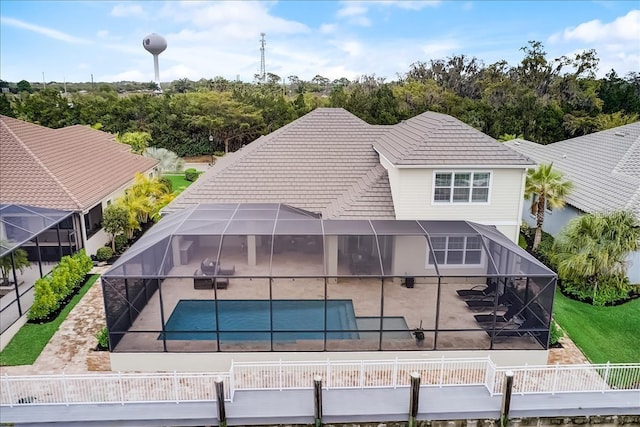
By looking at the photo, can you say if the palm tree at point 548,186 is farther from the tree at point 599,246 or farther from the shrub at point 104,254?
the shrub at point 104,254

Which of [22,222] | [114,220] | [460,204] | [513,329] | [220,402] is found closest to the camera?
[220,402]

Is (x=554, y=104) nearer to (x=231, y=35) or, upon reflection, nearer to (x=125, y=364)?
(x=231, y=35)

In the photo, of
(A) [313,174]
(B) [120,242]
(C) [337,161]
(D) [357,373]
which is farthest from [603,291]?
(B) [120,242]

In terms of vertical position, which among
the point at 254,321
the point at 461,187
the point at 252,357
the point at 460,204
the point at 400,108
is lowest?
the point at 252,357

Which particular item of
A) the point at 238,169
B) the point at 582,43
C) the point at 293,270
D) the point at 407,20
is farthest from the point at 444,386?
the point at 582,43

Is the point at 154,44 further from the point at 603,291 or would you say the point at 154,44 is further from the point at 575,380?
the point at 575,380

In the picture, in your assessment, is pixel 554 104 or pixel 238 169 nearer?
pixel 238 169

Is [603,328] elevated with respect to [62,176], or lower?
lower
